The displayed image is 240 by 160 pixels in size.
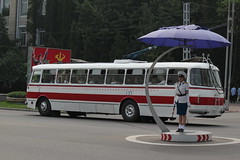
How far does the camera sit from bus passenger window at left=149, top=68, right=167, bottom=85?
20.4 meters

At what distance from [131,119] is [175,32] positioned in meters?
8.56

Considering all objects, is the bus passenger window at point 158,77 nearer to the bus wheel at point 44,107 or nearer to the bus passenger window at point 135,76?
the bus passenger window at point 135,76

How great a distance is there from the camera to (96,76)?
22.8m

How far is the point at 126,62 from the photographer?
22266mm

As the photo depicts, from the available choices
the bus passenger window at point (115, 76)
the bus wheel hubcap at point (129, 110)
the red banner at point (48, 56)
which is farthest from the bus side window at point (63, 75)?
the red banner at point (48, 56)

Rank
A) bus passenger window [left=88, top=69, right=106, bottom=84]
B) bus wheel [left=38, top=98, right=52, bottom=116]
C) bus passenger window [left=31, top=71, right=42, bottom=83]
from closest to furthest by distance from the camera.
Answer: bus passenger window [left=88, top=69, right=106, bottom=84], bus wheel [left=38, top=98, right=52, bottom=116], bus passenger window [left=31, top=71, right=42, bottom=83]

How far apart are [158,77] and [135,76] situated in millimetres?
1281

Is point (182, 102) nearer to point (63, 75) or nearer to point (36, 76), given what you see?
point (63, 75)

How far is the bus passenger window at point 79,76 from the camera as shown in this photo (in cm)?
2322

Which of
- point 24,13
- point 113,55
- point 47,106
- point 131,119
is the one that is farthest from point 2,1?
point 131,119

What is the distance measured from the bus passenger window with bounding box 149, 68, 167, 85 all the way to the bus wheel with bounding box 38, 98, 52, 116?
20.7 feet

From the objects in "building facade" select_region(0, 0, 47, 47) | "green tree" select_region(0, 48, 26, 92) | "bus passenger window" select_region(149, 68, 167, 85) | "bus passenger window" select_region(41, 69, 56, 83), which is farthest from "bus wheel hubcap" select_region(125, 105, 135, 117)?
"building facade" select_region(0, 0, 47, 47)

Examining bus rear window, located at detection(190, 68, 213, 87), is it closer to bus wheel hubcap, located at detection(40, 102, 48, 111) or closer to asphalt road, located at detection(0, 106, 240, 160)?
asphalt road, located at detection(0, 106, 240, 160)

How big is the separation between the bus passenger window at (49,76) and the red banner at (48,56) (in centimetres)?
986
